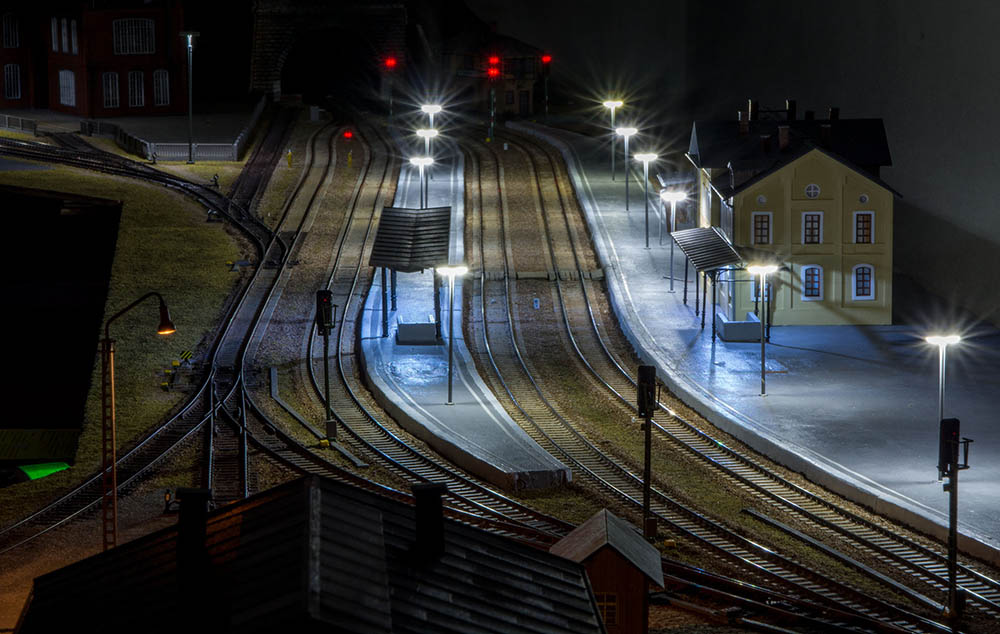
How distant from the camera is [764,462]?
1218 inches

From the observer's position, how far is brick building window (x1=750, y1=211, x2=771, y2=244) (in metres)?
42.7

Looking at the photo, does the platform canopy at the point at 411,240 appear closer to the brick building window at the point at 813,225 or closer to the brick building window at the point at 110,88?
the brick building window at the point at 813,225

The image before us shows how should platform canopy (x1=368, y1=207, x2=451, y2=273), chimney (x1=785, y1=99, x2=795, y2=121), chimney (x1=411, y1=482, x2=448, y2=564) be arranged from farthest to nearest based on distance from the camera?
chimney (x1=785, y1=99, x2=795, y2=121), platform canopy (x1=368, y1=207, x2=451, y2=273), chimney (x1=411, y1=482, x2=448, y2=564)

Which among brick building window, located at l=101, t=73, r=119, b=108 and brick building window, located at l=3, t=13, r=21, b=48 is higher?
brick building window, located at l=3, t=13, r=21, b=48

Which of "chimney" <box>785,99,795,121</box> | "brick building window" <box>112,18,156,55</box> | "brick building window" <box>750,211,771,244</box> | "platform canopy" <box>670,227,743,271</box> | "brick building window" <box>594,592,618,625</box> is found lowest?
"brick building window" <box>594,592,618,625</box>

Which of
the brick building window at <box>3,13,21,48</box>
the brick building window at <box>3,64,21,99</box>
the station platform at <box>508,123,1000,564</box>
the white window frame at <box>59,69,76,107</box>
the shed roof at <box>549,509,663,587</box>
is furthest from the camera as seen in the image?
the brick building window at <box>3,64,21,99</box>

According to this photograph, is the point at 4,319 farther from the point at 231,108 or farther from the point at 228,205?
the point at 231,108

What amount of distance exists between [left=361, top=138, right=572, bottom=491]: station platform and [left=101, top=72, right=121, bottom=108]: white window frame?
28.3 metres

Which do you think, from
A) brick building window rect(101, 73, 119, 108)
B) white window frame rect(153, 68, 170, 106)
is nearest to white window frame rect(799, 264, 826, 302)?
white window frame rect(153, 68, 170, 106)

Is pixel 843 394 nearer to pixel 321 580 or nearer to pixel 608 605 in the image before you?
pixel 608 605

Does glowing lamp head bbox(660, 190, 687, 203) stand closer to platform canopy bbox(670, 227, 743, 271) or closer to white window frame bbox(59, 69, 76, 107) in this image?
platform canopy bbox(670, 227, 743, 271)

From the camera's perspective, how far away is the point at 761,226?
42812 mm

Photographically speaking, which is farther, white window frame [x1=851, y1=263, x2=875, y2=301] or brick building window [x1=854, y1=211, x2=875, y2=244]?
white window frame [x1=851, y1=263, x2=875, y2=301]

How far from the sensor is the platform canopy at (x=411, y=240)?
1586 inches
